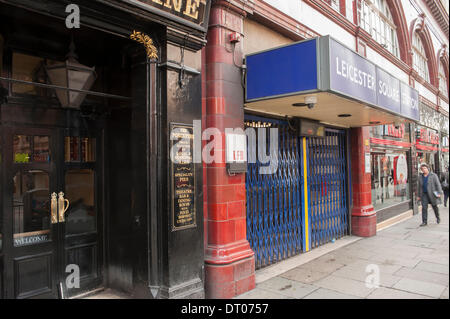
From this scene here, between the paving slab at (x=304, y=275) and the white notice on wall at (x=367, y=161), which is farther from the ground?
the white notice on wall at (x=367, y=161)

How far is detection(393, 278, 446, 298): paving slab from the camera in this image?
5.03 meters

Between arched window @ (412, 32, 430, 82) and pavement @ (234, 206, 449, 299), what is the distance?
10119 mm

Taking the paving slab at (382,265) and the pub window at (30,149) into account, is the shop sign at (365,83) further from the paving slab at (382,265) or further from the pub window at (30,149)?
the pub window at (30,149)

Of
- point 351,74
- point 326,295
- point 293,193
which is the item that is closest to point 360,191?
point 293,193

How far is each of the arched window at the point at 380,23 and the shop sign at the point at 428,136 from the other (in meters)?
4.47

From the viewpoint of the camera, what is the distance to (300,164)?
24.6ft

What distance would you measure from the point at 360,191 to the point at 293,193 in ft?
10.00

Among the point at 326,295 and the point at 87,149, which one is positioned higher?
the point at 87,149

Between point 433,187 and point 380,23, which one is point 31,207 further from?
point 380,23

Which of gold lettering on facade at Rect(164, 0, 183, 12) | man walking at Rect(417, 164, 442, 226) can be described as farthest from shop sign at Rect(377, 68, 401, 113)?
man walking at Rect(417, 164, 442, 226)

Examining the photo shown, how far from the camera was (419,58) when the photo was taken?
16.2m

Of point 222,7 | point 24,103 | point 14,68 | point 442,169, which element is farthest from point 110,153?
point 442,169

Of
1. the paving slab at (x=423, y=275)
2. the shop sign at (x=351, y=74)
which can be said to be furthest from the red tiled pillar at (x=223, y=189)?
the paving slab at (x=423, y=275)

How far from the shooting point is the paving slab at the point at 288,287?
5.09 meters
